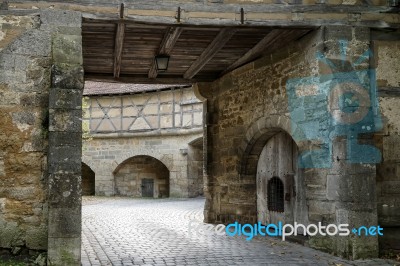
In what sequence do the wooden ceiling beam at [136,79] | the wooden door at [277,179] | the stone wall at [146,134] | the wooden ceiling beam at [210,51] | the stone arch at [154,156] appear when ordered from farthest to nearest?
1. the stone arch at [154,156]
2. the stone wall at [146,134]
3. the wooden ceiling beam at [136,79]
4. the wooden door at [277,179]
5. the wooden ceiling beam at [210,51]

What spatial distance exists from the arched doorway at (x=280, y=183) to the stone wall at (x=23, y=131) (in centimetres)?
378

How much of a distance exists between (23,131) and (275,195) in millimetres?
4349

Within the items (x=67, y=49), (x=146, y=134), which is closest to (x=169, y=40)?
(x=67, y=49)

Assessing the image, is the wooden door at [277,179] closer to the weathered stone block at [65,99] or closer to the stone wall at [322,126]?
the stone wall at [322,126]

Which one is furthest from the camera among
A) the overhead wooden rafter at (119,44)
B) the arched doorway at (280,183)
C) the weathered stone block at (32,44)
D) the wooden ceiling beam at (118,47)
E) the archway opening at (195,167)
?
the archway opening at (195,167)

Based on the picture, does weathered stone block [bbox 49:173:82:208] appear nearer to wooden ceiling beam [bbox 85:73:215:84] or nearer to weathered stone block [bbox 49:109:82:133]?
weathered stone block [bbox 49:109:82:133]

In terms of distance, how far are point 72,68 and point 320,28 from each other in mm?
3208

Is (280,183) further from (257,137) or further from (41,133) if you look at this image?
(41,133)

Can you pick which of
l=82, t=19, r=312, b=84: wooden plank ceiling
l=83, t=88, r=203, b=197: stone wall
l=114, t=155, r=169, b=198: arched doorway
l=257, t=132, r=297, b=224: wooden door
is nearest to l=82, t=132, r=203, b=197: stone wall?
l=83, t=88, r=203, b=197: stone wall

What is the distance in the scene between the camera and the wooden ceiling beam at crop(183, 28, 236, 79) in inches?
245

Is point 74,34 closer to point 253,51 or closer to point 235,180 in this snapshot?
point 253,51

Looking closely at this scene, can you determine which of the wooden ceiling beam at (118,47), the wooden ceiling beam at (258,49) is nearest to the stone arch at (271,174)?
the wooden ceiling beam at (258,49)

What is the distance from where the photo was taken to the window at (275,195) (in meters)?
7.68

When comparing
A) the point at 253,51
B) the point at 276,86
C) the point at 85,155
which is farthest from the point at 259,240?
the point at 85,155
